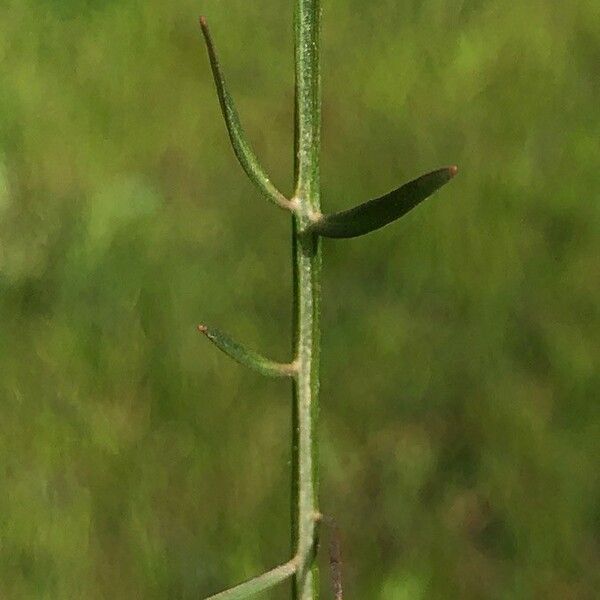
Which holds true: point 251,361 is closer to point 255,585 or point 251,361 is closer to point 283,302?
point 255,585

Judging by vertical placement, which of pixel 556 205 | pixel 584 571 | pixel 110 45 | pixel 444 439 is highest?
pixel 110 45

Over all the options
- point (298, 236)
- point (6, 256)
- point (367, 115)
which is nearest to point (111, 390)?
point (6, 256)

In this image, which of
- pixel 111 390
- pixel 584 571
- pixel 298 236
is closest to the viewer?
pixel 298 236

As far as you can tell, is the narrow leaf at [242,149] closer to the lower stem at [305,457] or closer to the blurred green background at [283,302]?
the lower stem at [305,457]

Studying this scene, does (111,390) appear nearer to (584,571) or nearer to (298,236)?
(584,571)

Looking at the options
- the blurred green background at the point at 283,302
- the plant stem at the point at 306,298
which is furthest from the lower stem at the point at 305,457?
the blurred green background at the point at 283,302

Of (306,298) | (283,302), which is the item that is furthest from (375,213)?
(283,302)

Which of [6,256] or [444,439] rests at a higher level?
[6,256]
